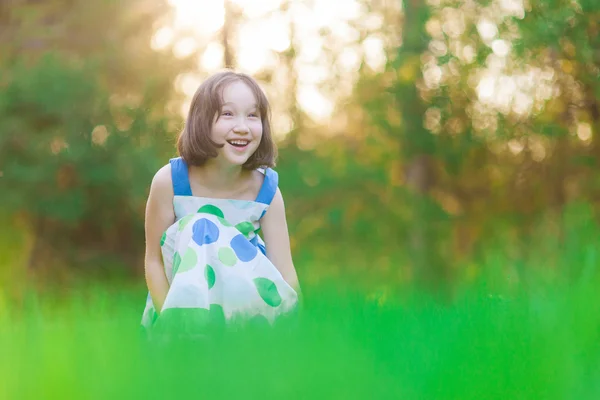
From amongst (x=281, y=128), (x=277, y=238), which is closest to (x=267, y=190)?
(x=277, y=238)

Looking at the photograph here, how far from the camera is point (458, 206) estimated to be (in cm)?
925

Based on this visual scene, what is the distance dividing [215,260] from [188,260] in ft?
0.31

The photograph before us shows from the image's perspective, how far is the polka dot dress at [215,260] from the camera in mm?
2045

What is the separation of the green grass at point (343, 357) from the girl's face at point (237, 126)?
148 cm

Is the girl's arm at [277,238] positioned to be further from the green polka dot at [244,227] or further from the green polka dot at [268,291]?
the green polka dot at [268,291]

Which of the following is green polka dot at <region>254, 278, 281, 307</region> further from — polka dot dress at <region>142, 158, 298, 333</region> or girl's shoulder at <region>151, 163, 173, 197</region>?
girl's shoulder at <region>151, 163, 173, 197</region>

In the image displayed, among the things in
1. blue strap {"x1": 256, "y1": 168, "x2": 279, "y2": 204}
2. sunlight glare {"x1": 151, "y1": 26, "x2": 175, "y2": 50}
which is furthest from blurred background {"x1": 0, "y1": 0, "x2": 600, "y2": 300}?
blue strap {"x1": 256, "y1": 168, "x2": 279, "y2": 204}

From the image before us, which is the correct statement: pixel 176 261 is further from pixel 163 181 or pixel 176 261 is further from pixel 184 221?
pixel 163 181

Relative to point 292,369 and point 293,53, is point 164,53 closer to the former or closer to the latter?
point 293,53

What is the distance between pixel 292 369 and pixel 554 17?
200 cm

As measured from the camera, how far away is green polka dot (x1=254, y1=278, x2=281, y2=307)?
2.11m

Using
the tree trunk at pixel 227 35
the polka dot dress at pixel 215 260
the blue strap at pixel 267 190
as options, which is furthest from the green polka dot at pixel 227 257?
the tree trunk at pixel 227 35

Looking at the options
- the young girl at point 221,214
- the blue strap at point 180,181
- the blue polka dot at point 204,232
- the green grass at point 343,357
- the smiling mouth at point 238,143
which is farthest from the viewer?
the blue strap at point 180,181

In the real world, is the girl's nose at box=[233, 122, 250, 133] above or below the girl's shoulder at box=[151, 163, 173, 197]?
above
